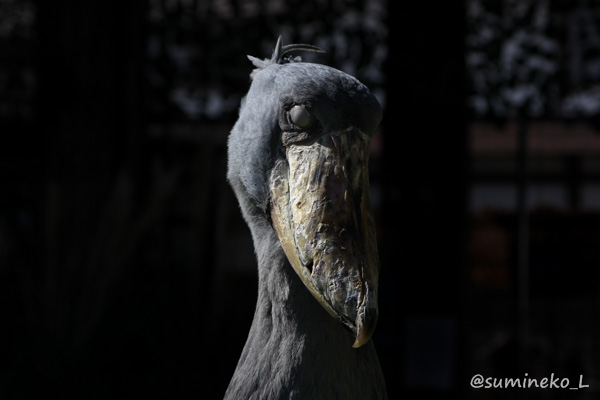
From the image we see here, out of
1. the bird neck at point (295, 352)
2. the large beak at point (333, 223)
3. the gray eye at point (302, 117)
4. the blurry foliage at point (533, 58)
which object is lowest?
the bird neck at point (295, 352)

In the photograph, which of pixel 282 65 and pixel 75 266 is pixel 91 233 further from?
pixel 282 65

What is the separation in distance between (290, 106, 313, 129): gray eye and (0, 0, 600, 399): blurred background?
5.05ft

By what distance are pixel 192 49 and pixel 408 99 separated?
1.38 m

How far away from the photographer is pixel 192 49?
3.91 m

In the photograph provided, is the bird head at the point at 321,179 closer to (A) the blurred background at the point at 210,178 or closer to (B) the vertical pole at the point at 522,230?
(A) the blurred background at the point at 210,178

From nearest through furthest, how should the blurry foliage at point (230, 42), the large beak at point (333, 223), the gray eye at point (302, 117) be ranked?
1. the large beak at point (333, 223)
2. the gray eye at point (302, 117)
3. the blurry foliage at point (230, 42)

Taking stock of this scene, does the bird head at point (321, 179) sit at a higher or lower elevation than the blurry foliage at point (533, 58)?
lower

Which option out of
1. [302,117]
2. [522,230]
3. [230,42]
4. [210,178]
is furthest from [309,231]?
[522,230]

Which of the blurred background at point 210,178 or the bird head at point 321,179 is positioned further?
the blurred background at point 210,178

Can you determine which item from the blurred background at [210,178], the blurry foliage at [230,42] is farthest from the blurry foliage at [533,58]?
the blurry foliage at [230,42]

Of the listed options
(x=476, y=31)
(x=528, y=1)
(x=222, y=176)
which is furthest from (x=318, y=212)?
(x=528, y=1)

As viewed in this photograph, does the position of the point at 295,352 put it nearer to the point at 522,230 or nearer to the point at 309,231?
the point at 309,231

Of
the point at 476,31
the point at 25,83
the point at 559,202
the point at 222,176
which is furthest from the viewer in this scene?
the point at 559,202

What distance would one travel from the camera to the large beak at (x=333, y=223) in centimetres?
117
